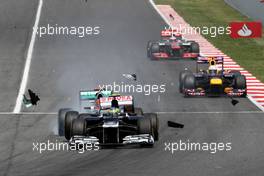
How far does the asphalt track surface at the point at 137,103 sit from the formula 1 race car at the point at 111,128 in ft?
1.11

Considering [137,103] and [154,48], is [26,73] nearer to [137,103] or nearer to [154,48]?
[154,48]

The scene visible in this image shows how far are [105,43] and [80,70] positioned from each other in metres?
9.23

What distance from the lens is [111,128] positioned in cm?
2400

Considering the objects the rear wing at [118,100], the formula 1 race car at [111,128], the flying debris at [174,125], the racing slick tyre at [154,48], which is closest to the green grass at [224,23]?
the racing slick tyre at [154,48]

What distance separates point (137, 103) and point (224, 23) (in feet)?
86.8

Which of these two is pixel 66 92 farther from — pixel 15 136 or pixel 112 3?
pixel 112 3

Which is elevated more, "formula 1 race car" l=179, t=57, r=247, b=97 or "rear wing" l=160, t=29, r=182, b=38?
"rear wing" l=160, t=29, r=182, b=38

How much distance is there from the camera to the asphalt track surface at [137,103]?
21.9 m

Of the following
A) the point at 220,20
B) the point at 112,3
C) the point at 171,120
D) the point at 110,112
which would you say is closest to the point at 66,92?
the point at 171,120

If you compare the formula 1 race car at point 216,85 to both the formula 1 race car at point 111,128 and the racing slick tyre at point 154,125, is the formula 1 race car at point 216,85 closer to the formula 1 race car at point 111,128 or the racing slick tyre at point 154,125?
the formula 1 race car at point 111,128

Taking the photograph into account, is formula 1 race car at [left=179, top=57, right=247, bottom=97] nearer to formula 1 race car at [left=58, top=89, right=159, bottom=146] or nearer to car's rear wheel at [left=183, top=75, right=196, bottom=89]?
car's rear wheel at [left=183, top=75, right=196, bottom=89]

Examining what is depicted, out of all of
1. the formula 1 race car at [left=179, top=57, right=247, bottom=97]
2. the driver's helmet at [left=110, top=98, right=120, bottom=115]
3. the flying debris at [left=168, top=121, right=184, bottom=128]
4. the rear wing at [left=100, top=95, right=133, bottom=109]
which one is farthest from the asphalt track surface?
the driver's helmet at [left=110, top=98, right=120, bottom=115]

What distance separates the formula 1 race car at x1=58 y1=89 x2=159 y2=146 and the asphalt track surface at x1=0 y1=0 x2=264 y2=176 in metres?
0.34

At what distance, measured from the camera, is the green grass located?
44.2m
